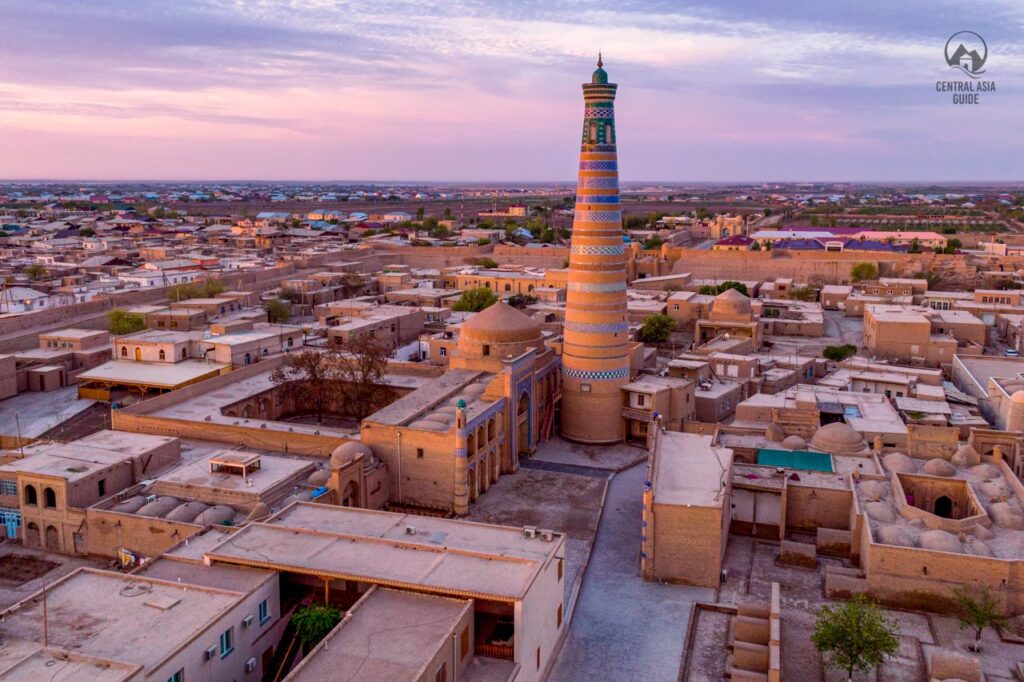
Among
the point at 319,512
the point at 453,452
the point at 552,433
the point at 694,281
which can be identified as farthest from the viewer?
the point at 694,281

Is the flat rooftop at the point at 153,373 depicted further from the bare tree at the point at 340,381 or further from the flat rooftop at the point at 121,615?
the flat rooftop at the point at 121,615

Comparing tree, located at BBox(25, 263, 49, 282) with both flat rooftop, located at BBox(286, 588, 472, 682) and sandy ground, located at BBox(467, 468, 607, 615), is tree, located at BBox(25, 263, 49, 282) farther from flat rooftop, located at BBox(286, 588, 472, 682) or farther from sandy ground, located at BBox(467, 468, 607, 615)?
flat rooftop, located at BBox(286, 588, 472, 682)

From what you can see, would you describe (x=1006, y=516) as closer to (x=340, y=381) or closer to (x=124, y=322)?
(x=340, y=381)

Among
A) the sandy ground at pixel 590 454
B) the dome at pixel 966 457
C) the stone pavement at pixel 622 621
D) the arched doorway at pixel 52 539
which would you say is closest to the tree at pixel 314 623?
the stone pavement at pixel 622 621

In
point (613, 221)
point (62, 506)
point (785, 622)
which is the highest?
point (613, 221)

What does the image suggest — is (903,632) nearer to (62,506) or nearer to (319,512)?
(319,512)

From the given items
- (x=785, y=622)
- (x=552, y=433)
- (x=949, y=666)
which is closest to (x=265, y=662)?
(x=785, y=622)

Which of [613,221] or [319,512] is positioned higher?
[613,221]
